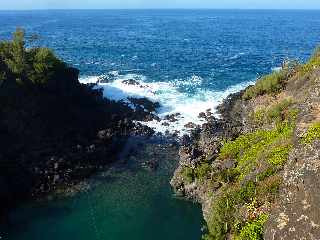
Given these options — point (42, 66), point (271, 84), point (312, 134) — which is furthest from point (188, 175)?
point (42, 66)

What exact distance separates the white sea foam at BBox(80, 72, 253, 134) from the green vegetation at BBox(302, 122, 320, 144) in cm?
3724

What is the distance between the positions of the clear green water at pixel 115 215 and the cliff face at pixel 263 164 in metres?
2.28

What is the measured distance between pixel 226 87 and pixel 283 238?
69.0m

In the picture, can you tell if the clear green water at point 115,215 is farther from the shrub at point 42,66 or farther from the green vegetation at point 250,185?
the shrub at point 42,66

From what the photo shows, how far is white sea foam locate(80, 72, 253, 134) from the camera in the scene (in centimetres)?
7800

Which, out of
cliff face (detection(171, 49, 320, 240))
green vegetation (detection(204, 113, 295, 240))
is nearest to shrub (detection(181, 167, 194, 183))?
cliff face (detection(171, 49, 320, 240))

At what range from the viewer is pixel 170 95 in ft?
304

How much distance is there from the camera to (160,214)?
5172cm

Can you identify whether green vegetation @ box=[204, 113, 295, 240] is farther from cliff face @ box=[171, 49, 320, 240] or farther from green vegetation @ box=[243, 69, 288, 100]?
green vegetation @ box=[243, 69, 288, 100]

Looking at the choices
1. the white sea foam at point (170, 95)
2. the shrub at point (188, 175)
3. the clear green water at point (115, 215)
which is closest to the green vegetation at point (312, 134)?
the clear green water at point (115, 215)

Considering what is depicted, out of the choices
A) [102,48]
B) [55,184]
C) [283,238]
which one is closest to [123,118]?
[55,184]

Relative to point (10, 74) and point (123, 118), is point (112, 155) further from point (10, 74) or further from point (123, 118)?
point (10, 74)

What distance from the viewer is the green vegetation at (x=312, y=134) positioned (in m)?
35.3

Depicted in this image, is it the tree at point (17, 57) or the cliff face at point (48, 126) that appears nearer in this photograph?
the cliff face at point (48, 126)
